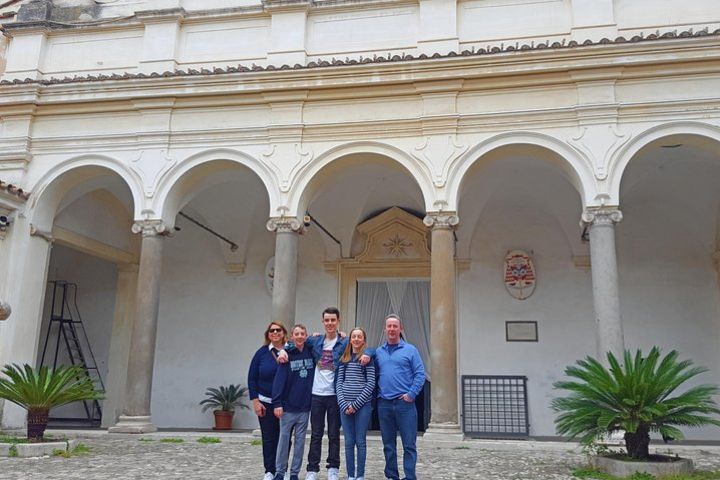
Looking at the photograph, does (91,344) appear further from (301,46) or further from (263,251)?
(301,46)

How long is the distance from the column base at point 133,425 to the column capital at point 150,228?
3024 mm

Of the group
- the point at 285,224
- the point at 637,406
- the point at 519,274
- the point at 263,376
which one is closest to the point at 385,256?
the point at 519,274

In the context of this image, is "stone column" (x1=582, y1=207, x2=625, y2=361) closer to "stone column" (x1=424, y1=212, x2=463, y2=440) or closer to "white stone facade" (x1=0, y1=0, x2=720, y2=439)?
"white stone facade" (x1=0, y1=0, x2=720, y2=439)

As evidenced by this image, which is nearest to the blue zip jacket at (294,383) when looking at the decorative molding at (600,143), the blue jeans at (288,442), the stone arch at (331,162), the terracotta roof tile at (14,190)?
the blue jeans at (288,442)

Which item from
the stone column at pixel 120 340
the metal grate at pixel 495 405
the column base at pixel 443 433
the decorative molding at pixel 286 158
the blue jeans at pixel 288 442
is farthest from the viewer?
the stone column at pixel 120 340

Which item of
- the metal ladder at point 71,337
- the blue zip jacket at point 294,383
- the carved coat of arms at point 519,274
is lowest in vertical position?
the blue zip jacket at point 294,383

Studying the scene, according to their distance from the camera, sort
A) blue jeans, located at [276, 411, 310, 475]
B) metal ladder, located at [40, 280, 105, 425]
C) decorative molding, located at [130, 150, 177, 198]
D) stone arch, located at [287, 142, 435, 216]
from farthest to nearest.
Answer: metal ladder, located at [40, 280, 105, 425]
decorative molding, located at [130, 150, 177, 198]
stone arch, located at [287, 142, 435, 216]
blue jeans, located at [276, 411, 310, 475]

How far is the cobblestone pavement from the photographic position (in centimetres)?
642

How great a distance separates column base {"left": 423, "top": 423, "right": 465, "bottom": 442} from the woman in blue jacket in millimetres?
3885

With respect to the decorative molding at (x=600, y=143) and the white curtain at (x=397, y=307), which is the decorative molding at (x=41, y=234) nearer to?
the white curtain at (x=397, y=307)

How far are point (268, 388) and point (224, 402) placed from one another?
8399 millimetres

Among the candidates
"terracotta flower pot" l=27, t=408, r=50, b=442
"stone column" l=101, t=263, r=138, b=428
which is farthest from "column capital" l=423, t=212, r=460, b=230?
"stone column" l=101, t=263, r=138, b=428

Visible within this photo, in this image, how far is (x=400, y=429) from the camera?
5.48m

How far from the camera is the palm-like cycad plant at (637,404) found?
6.54 m
